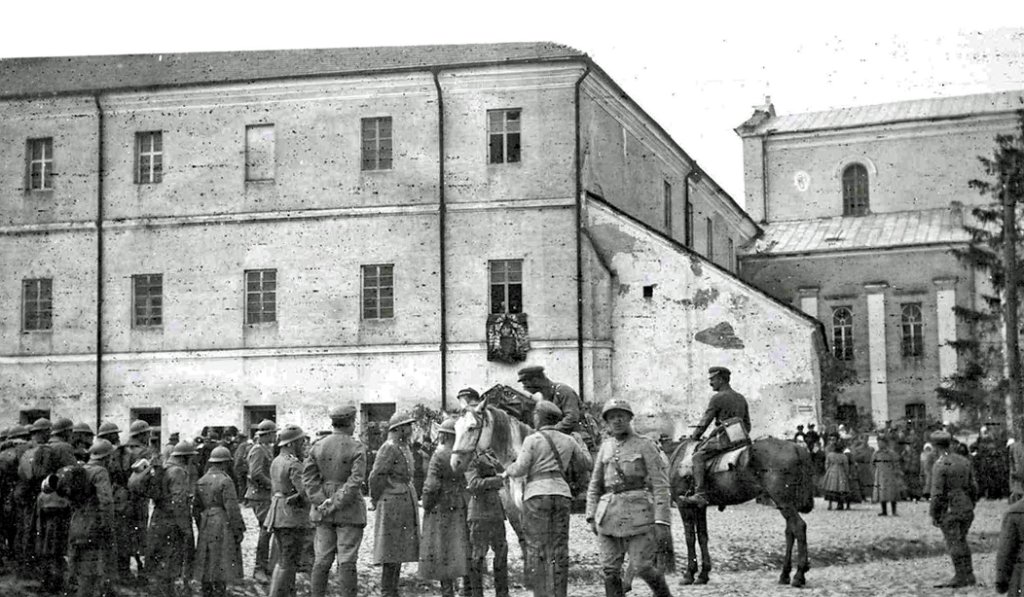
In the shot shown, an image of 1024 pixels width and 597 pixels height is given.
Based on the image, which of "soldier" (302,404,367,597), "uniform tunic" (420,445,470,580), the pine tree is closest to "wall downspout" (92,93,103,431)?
"uniform tunic" (420,445,470,580)

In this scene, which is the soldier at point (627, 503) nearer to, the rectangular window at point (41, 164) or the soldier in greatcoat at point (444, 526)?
the soldier in greatcoat at point (444, 526)

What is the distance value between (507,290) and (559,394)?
54.1ft

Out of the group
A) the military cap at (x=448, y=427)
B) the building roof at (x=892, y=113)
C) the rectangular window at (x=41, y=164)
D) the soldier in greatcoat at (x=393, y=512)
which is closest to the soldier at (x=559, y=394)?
the military cap at (x=448, y=427)

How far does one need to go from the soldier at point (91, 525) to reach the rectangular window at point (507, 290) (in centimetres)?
1825

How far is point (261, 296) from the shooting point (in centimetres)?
3150

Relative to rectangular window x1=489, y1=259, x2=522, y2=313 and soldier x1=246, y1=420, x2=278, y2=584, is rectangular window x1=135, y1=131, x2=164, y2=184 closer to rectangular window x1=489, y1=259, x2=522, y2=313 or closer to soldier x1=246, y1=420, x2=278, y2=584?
rectangular window x1=489, y1=259, x2=522, y2=313

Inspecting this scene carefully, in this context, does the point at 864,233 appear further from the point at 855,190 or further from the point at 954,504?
the point at 954,504

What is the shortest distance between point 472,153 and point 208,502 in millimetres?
18789

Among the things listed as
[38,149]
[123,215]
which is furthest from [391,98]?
[38,149]

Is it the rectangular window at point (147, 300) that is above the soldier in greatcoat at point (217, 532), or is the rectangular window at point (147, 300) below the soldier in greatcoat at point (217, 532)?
above

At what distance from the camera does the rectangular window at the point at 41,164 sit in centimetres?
3284

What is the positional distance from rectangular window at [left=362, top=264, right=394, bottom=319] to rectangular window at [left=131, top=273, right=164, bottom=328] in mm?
5449

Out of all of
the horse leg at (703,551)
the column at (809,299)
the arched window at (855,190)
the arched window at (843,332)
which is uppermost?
the arched window at (855,190)

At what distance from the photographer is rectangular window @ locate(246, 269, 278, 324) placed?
3142 centimetres
